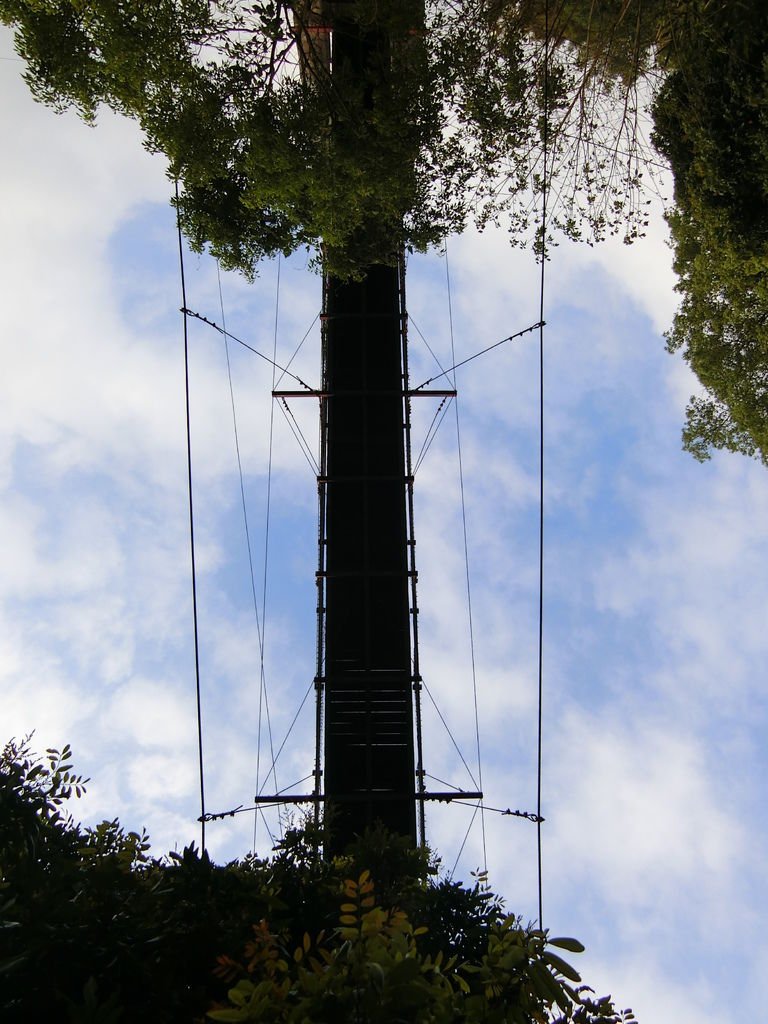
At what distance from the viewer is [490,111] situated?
7.38 meters

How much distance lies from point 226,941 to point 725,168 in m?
7.81

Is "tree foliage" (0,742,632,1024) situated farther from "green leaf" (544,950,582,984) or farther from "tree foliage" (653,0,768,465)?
"tree foliage" (653,0,768,465)

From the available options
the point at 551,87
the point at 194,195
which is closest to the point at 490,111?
the point at 551,87

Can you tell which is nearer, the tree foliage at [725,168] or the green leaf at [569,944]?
the green leaf at [569,944]

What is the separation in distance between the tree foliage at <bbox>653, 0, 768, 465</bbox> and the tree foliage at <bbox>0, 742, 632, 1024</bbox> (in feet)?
22.4

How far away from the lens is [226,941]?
10.8ft

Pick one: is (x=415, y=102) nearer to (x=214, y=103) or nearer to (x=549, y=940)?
(x=214, y=103)

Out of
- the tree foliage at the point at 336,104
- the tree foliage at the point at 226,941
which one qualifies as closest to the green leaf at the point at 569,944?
the tree foliage at the point at 226,941

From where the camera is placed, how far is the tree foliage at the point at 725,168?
21.7 ft

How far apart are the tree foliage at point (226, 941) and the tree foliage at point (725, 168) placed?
22.4ft

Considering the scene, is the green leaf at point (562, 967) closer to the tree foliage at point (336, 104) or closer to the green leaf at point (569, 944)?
the green leaf at point (569, 944)

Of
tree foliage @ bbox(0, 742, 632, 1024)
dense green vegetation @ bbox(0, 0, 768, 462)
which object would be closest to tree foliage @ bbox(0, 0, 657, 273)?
dense green vegetation @ bbox(0, 0, 768, 462)

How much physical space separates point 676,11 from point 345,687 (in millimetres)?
7976

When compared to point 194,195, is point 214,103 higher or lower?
lower
